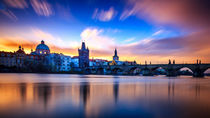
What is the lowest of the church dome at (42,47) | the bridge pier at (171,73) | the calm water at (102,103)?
the bridge pier at (171,73)

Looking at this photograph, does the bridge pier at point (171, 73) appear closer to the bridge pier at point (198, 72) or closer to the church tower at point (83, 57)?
the bridge pier at point (198, 72)

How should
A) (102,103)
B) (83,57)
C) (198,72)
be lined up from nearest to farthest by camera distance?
(102,103) < (198,72) < (83,57)

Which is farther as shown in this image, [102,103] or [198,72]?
[198,72]

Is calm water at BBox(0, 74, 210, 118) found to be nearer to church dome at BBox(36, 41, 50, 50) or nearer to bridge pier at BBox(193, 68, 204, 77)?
bridge pier at BBox(193, 68, 204, 77)

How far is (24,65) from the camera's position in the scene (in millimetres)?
95125

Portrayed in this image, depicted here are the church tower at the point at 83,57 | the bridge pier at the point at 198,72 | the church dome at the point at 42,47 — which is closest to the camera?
the bridge pier at the point at 198,72

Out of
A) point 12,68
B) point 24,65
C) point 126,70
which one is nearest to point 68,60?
point 24,65

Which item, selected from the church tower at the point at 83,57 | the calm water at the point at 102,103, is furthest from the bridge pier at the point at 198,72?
the church tower at the point at 83,57

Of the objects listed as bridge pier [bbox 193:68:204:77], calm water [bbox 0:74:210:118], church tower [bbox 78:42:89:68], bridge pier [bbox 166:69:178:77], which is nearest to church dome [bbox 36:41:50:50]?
church tower [bbox 78:42:89:68]

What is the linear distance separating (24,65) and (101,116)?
341 ft

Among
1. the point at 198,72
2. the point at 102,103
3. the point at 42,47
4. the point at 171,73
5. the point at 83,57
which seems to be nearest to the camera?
the point at 102,103

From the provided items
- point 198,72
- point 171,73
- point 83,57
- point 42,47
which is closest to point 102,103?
point 198,72

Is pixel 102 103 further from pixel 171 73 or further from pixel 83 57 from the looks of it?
pixel 83 57

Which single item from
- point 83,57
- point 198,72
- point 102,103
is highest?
point 83,57
